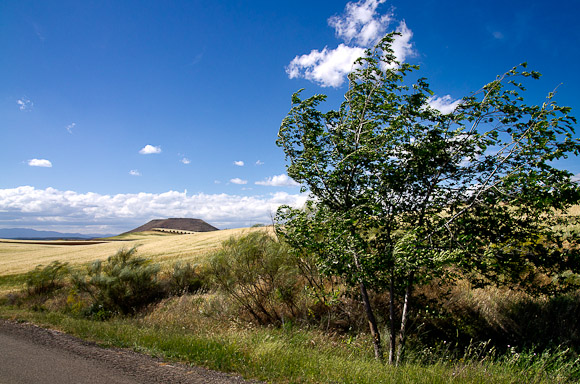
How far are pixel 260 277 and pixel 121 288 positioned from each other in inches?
347

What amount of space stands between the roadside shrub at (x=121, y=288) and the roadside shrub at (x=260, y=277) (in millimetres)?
6210

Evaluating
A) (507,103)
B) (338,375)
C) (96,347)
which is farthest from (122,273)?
(507,103)

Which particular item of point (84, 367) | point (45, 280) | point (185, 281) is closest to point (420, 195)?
point (84, 367)

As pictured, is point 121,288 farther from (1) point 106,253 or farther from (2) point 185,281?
(1) point 106,253

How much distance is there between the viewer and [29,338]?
826 cm

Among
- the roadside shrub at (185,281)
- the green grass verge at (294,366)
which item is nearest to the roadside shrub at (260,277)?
the green grass verge at (294,366)

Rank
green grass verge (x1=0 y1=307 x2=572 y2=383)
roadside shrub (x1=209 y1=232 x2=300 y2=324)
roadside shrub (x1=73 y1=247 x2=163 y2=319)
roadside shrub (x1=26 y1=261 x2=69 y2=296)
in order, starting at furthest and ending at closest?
roadside shrub (x1=26 y1=261 x2=69 y2=296), roadside shrub (x1=73 y1=247 x2=163 y2=319), roadside shrub (x1=209 y1=232 x2=300 y2=324), green grass verge (x1=0 y1=307 x2=572 y2=383)

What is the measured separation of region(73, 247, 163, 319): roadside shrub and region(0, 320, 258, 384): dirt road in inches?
318

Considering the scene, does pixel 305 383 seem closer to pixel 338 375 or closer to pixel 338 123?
pixel 338 375

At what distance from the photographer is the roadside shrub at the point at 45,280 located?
17.9m

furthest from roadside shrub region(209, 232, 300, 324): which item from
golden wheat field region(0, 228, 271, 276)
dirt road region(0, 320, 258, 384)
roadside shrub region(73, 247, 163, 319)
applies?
roadside shrub region(73, 247, 163, 319)

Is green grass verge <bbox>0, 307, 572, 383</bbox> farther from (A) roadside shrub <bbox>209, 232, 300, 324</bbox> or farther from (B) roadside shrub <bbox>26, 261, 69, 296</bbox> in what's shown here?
(B) roadside shrub <bbox>26, 261, 69, 296</bbox>

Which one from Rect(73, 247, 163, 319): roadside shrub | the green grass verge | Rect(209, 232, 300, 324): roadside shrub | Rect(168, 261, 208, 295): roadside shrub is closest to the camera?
the green grass verge

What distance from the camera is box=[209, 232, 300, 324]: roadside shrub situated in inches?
455
